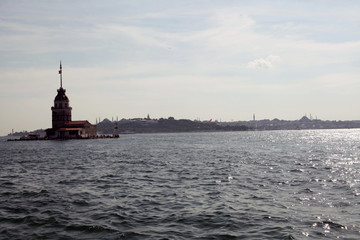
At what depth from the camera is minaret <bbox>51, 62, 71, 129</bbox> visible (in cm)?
15088

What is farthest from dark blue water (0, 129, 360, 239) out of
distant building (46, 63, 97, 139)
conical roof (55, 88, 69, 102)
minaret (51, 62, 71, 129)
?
conical roof (55, 88, 69, 102)

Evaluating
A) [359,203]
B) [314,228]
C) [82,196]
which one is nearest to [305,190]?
[359,203]

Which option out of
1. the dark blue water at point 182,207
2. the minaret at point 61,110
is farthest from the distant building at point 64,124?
the dark blue water at point 182,207

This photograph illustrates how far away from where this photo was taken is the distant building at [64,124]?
Result: 479 ft

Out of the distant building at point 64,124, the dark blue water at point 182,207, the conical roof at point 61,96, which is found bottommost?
the dark blue water at point 182,207

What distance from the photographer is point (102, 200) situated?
20.0m

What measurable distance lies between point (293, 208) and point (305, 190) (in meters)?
5.35

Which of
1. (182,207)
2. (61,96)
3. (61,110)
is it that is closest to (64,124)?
(61,110)

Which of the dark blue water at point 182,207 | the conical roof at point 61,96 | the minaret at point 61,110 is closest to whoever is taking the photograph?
the dark blue water at point 182,207

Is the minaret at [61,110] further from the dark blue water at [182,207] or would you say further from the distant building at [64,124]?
the dark blue water at [182,207]

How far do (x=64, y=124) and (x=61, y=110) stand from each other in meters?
6.24

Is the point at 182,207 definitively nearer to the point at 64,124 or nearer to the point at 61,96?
the point at 64,124

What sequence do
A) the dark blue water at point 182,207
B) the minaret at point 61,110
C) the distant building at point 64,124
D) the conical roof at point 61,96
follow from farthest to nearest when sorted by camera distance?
the conical roof at point 61,96
the minaret at point 61,110
the distant building at point 64,124
the dark blue water at point 182,207

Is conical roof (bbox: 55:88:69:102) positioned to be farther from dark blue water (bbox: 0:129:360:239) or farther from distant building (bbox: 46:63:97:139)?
dark blue water (bbox: 0:129:360:239)
